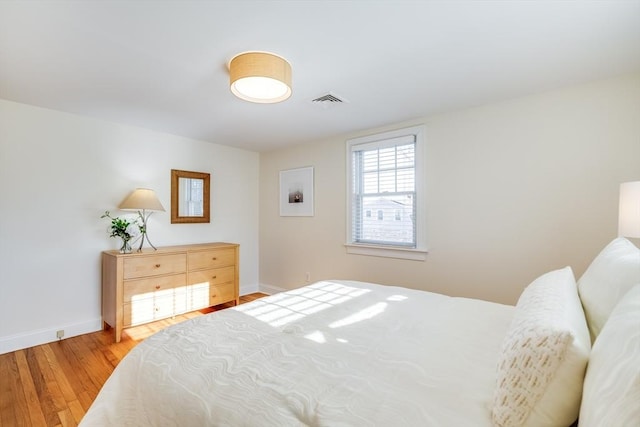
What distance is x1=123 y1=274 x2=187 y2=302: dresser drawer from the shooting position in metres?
2.93

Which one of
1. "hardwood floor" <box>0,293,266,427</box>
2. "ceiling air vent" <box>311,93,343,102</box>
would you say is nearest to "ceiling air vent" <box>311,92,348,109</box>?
"ceiling air vent" <box>311,93,343,102</box>

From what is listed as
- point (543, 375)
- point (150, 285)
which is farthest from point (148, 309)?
point (543, 375)

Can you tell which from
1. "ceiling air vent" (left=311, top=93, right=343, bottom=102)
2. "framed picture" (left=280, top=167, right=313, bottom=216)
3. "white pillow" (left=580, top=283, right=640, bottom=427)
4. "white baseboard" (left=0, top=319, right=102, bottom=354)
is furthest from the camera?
"framed picture" (left=280, top=167, right=313, bottom=216)

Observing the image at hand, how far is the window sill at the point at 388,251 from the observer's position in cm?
310

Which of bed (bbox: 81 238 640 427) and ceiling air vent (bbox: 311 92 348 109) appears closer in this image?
bed (bbox: 81 238 640 427)

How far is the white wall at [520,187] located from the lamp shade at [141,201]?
2.46 metres

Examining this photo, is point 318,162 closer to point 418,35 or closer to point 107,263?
point 418,35

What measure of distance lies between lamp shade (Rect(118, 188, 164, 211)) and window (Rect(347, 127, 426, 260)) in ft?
7.42

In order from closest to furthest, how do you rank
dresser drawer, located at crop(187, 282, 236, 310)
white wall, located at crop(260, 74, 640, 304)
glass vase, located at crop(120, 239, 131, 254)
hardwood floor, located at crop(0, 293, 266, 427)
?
hardwood floor, located at crop(0, 293, 266, 427), white wall, located at crop(260, 74, 640, 304), glass vase, located at crop(120, 239, 131, 254), dresser drawer, located at crop(187, 282, 236, 310)

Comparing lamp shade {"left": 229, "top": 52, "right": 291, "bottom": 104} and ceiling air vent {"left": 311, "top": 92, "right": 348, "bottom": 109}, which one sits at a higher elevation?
ceiling air vent {"left": 311, "top": 92, "right": 348, "bottom": 109}

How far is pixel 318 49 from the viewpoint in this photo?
181cm

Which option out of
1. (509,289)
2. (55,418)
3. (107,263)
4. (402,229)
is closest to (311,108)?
(402,229)

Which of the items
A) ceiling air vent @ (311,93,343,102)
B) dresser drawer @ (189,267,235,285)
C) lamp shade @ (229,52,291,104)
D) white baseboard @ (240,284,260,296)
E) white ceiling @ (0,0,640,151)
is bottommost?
white baseboard @ (240,284,260,296)

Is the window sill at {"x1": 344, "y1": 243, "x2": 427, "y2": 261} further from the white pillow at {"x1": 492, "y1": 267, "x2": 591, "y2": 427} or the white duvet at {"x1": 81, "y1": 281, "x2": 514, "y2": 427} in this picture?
the white pillow at {"x1": 492, "y1": 267, "x2": 591, "y2": 427}
